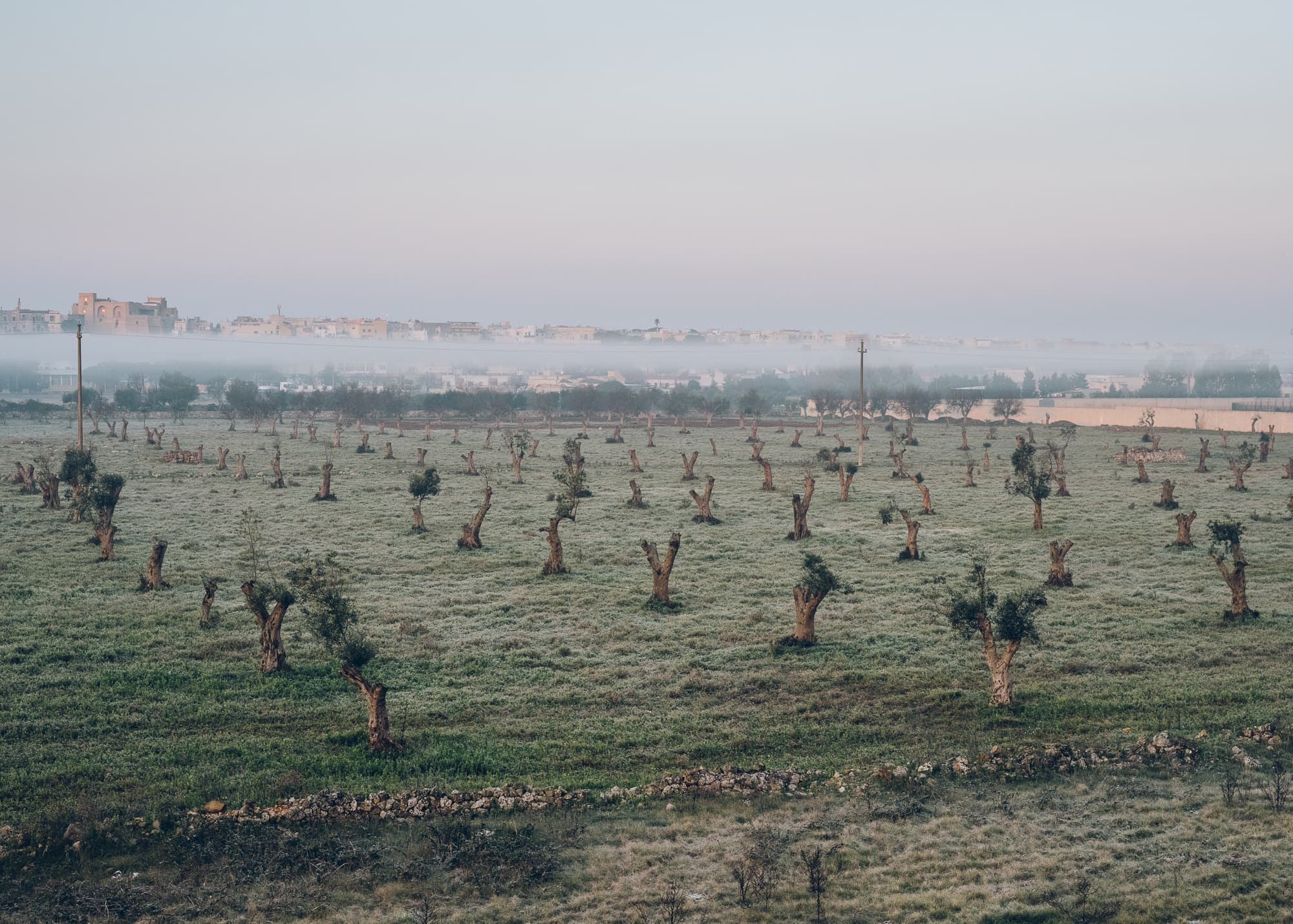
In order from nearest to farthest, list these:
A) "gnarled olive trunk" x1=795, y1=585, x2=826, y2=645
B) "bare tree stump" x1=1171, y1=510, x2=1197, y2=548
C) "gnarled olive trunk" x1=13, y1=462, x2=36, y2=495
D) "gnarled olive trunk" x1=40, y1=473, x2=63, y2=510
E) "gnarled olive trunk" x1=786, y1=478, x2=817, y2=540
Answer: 1. "gnarled olive trunk" x1=795, y1=585, x2=826, y2=645
2. "bare tree stump" x1=1171, y1=510, x2=1197, y2=548
3. "gnarled olive trunk" x1=786, y1=478, x2=817, y2=540
4. "gnarled olive trunk" x1=40, y1=473, x2=63, y2=510
5. "gnarled olive trunk" x1=13, y1=462, x2=36, y2=495

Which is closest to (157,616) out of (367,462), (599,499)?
(599,499)

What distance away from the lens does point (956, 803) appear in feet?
51.0

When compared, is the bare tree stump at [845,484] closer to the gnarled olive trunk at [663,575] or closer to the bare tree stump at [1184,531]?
the bare tree stump at [1184,531]

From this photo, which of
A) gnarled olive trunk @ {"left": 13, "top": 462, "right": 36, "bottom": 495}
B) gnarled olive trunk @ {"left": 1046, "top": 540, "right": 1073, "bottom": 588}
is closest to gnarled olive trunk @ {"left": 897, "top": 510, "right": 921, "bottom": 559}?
gnarled olive trunk @ {"left": 1046, "top": 540, "right": 1073, "bottom": 588}

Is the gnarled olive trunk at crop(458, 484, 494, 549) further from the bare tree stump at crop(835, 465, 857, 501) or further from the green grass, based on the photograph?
the bare tree stump at crop(835, 465, 857, 501)

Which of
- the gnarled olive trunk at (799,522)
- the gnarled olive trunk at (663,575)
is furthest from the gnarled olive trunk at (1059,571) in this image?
the gnarled olive trunk at (663,575)

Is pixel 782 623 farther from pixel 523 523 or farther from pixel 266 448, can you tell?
pixel 266 448

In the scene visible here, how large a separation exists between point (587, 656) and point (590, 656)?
6cm

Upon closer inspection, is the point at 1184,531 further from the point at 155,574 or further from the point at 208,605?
the point at 155,574

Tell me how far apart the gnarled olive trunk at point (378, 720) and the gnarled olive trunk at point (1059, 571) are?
20.8m

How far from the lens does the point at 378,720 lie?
1784 centimetres

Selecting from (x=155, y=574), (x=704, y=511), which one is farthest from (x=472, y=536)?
(x=155, y=574)

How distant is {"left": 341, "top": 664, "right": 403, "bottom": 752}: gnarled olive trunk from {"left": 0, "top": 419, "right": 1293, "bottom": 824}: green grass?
14.7 inches

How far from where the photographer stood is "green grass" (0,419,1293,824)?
58.0 feet
